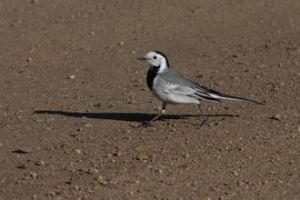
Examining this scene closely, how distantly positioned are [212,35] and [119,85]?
9.26ft

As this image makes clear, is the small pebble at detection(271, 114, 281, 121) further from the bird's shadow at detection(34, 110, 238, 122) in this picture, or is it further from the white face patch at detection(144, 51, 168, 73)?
the white face patch at detection(144, 51, 168, 73)

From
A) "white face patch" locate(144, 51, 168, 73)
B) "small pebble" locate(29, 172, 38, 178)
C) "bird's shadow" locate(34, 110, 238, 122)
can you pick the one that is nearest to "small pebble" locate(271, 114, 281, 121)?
"bird's shadow" locate(34, 110, 238, 122)

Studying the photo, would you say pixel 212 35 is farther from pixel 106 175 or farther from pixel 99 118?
pixel 106 175

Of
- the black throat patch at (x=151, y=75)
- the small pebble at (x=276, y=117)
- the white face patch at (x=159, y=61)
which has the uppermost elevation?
the white face patch at (x=159, y=61)

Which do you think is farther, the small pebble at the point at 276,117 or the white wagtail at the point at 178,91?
the white wagtail at the point at 178,91

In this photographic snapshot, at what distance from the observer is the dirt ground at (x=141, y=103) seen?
8.58 meters

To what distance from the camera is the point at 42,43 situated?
14.4m

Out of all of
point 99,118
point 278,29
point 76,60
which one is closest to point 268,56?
point 278,29

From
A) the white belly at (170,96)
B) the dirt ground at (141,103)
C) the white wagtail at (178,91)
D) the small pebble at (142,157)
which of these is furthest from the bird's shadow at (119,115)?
the small pebble at (142,157)

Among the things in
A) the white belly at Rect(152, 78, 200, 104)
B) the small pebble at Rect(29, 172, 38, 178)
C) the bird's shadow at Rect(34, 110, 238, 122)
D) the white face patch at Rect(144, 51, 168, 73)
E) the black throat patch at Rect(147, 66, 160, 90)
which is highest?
the white face patch at Rect(144, 51, 168, 73)

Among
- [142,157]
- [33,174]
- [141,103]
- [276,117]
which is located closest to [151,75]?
[141,103]

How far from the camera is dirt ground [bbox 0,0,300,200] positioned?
858 cm

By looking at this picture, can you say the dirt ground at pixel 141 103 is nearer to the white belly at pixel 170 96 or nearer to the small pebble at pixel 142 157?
the small pebble at pixel 142 157

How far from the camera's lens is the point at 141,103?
1168 cm
